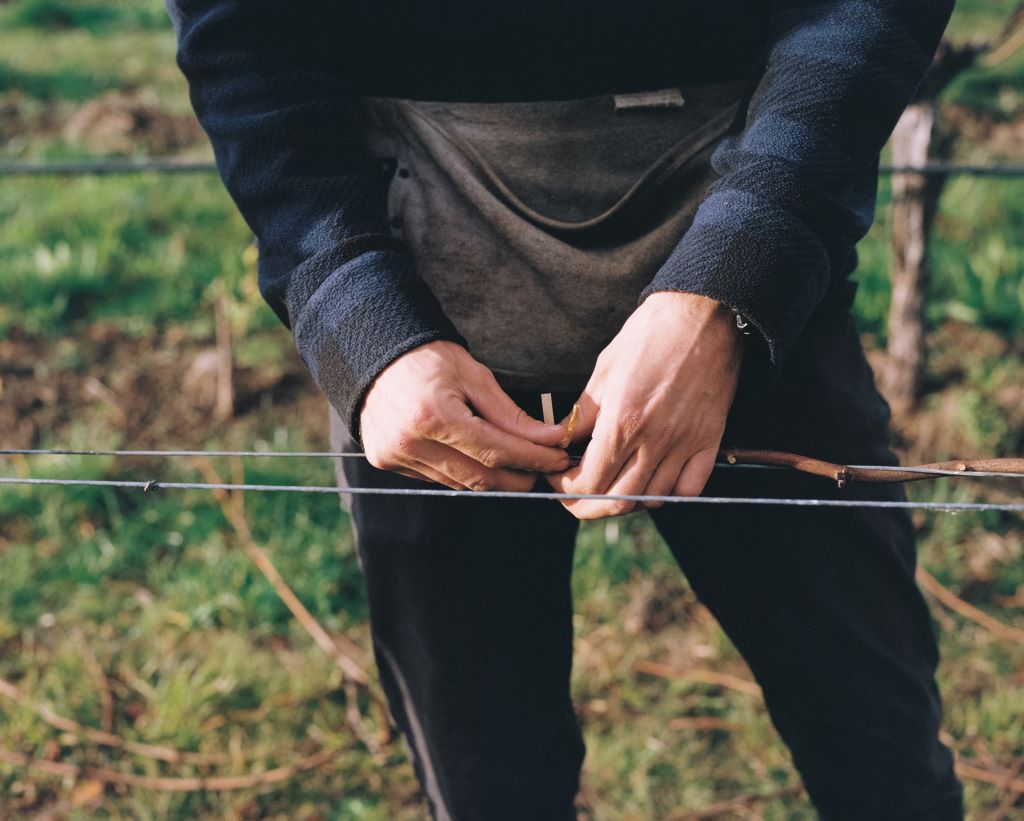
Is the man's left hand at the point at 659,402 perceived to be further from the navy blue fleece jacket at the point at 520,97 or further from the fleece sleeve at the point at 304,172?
the fleece sleeve at the point at 304,172

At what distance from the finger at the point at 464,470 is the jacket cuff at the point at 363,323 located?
97 millimetres

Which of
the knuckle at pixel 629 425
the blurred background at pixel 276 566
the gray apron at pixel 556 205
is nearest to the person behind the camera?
the knuckle at pixel 629 425

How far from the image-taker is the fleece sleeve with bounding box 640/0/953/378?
0.99 meters

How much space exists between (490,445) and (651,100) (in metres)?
0.46

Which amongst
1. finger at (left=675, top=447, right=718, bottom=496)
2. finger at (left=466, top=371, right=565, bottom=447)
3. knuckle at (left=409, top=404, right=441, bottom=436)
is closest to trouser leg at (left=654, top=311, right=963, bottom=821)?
finger at (left=675, top=447, right=718, bottom=496)

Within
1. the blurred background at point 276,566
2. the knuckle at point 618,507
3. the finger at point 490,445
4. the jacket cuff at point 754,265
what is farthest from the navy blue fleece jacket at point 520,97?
the blurred background at point 276,566

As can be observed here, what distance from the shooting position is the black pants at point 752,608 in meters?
1.20

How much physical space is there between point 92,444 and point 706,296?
2.21 m

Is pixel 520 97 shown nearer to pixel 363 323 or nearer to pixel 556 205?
pixel 556 205

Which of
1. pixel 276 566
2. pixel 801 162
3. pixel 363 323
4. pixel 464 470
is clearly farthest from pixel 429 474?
pixel 276 566

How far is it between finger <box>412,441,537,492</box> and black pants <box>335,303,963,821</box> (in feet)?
0.52

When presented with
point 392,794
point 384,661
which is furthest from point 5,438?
point 384,661

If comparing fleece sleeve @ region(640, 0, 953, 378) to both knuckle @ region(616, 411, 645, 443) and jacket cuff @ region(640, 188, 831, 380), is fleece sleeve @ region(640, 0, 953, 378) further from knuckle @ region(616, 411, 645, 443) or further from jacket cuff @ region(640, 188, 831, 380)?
knuckle @ region(616, 411, 645, 443)

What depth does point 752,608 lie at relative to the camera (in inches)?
49.2
